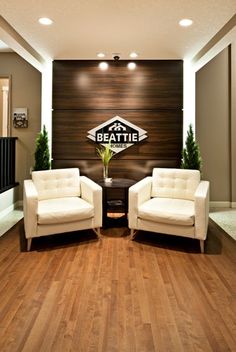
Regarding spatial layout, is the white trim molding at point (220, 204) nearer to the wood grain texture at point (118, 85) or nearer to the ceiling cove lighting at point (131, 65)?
the wood grain texture at point (118, 85)

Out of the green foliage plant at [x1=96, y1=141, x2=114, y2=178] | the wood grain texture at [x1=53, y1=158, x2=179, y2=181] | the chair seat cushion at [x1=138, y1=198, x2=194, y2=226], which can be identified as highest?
the green foliage plant at [x1=96, y1=141, x2=114, y2=178]

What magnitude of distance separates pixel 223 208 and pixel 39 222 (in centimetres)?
354

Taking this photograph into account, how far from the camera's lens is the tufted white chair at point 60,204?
11.7 ft

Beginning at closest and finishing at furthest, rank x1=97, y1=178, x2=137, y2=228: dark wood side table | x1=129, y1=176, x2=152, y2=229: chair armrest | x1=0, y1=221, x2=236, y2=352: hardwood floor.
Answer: x1=0, y1=221, x2=236, y2=352: hardwood floor, x1=129, y1=176, x2=152, y2=229: chair armrest, x1=97, y1=178, x2=137, y2=228: dark wood side table

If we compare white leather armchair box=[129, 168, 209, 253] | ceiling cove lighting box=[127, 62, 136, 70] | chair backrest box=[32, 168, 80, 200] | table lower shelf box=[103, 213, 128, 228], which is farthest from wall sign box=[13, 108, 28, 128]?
white leather armchair box=[129, 168, 209, 253]

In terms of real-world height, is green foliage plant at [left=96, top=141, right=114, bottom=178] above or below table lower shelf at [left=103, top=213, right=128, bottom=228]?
above

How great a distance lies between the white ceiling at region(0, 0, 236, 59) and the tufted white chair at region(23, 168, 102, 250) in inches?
72.4

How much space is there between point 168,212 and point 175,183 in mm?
821

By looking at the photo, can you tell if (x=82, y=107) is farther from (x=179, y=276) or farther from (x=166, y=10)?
(x=179, y=276)

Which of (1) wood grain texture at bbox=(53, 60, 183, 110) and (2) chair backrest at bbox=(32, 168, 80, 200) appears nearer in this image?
(2) chair backrest at bbox=(32, 168, 80, 200)

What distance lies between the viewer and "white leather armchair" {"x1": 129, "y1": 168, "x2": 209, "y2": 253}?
138 inches

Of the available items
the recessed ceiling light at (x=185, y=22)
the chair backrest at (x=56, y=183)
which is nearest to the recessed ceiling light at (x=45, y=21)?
the recessed ceiling light at (x=185, y=22)

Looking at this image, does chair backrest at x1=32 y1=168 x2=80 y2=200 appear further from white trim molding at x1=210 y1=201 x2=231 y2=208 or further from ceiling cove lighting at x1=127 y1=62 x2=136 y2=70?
white trim molding at x1=210 y1=201 x2=231 y2=208

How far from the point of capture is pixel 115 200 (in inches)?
211
